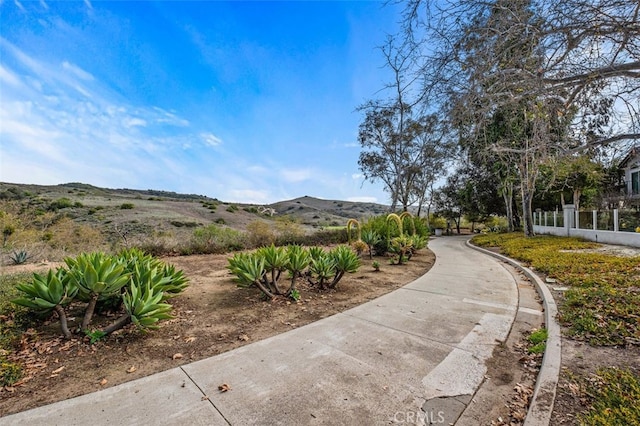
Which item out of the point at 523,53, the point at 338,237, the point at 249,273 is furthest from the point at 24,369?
the point at 338,237

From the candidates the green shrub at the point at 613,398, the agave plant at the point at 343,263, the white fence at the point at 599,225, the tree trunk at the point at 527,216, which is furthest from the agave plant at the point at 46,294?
the tree trunk at the point at 527,216

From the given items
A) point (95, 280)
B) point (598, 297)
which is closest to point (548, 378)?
point (598, 297)

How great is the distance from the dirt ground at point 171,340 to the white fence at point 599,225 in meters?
11.2

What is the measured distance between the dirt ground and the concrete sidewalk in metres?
0.22

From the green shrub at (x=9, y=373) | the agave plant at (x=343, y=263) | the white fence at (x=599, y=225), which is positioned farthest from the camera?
the white fence at (x=599, y=225)

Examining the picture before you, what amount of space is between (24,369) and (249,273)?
2389 millimetres

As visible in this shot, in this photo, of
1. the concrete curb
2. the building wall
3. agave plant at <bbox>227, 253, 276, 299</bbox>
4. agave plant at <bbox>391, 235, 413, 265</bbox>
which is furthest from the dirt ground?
the building wall

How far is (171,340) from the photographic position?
3.13 metres

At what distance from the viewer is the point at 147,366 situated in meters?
2.58

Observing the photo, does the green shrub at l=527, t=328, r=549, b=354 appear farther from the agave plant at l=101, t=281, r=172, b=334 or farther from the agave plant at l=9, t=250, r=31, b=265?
the agave plant at l=9, t=250, r=31, b=265

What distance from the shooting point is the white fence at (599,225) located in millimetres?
10148

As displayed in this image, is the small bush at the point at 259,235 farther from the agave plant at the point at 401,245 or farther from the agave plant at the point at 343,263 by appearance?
the agave plant at the point at 343,263

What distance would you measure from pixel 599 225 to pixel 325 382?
15.3 meters

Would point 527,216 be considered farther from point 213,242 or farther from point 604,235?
point 213,242
